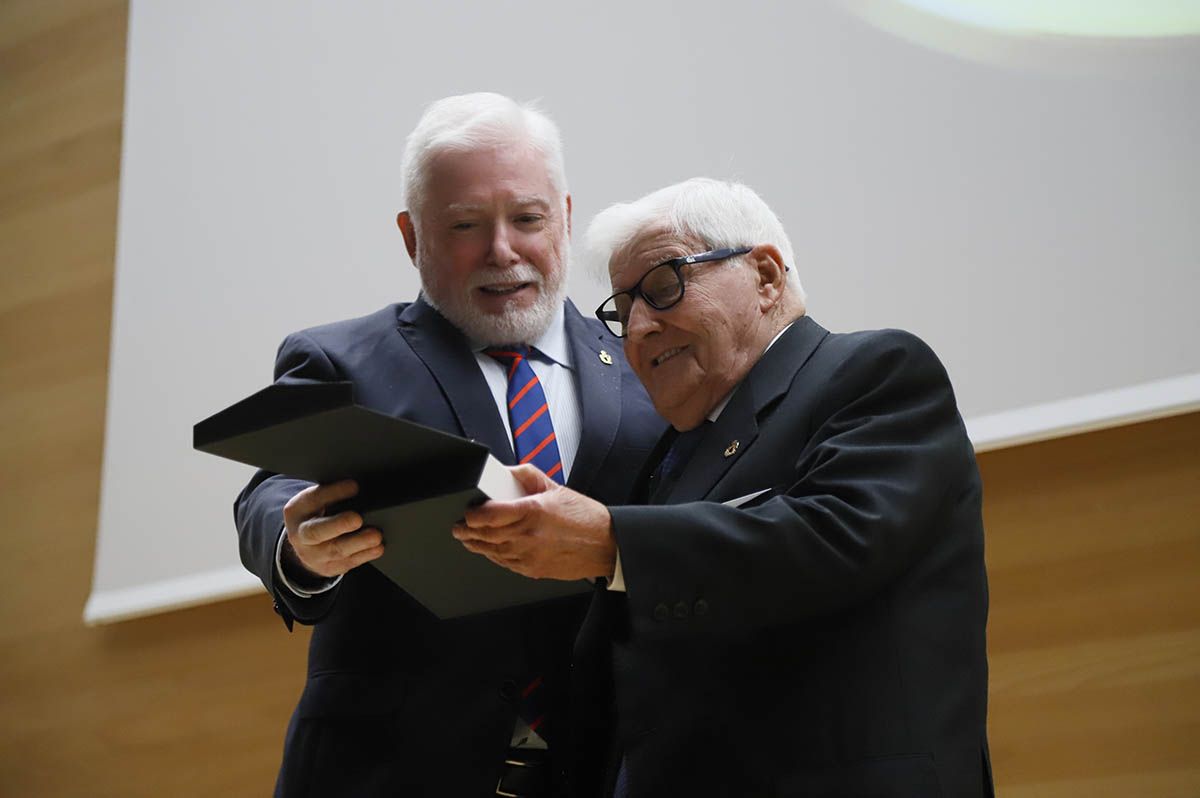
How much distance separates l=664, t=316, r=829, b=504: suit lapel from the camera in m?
1.70

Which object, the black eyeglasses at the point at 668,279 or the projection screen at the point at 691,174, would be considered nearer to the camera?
the black eyeglasses at the point at 668,279

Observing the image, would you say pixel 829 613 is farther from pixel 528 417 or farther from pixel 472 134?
pixel 472 134

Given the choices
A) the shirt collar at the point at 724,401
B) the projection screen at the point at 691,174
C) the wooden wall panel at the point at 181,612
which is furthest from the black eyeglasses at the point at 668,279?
the wooden wall panel at the point at 181,612

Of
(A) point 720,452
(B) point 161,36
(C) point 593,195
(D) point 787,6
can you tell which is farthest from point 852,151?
(B) point 161,36

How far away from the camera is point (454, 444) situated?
136 cm

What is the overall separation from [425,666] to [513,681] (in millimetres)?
130

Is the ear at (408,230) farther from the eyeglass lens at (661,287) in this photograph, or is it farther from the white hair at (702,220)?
the eyeglass lens at (661,287)

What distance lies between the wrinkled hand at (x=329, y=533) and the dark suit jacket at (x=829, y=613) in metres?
0.31

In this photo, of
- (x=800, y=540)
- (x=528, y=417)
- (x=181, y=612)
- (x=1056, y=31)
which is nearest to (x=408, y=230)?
(x=528, y=417)

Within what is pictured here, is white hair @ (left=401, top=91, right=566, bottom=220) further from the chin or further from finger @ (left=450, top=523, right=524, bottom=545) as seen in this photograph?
finger @ (left=450, top=523, right=524, bottom=545)

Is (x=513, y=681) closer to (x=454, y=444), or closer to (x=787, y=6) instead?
(x=454, y=444)

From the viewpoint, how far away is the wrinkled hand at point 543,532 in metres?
1.41

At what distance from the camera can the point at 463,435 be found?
200cm

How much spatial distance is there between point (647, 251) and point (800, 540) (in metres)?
0.62
